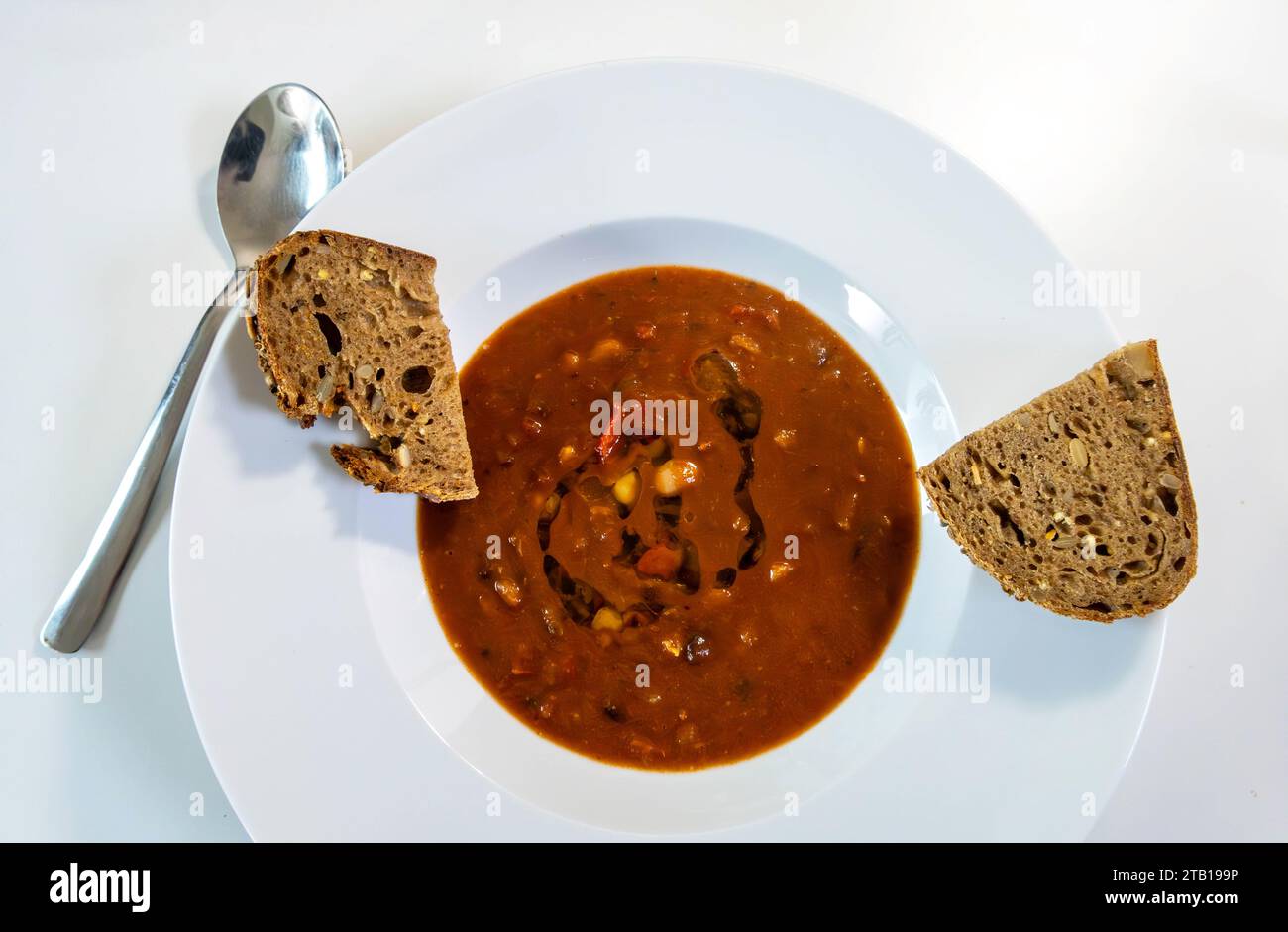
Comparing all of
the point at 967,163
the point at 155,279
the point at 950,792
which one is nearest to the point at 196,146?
the point at 155,279

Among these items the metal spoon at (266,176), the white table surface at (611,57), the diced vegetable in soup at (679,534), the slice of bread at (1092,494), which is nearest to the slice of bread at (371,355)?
the diced vegetable in soup at (679,534)

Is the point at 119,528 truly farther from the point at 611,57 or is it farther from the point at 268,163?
the point at 611,57

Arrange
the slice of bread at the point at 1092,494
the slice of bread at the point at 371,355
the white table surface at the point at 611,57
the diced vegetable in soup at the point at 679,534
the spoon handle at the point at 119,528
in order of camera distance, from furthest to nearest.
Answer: the white table surface at the point at 611,57 → the spoon handle at the point at 119,528 → the diced vegetable in soup at the point at 679,534 → the slice of bread at the point at 371,355 → the slice of bread at the point at 1092,494

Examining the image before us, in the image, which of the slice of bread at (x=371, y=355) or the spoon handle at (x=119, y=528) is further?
the spoon handle at (x=119, y=528)

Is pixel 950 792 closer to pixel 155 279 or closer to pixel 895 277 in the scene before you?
pixel 895 277

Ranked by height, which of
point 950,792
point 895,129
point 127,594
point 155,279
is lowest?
point 950,792

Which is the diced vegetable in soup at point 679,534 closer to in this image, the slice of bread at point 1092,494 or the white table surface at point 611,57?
the slice of bread at point 1092,494

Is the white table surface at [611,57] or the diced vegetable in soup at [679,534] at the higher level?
the white table surface at [611,57]

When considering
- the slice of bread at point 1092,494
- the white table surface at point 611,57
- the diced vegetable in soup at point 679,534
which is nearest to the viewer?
the slice of bread at point 1092,494
